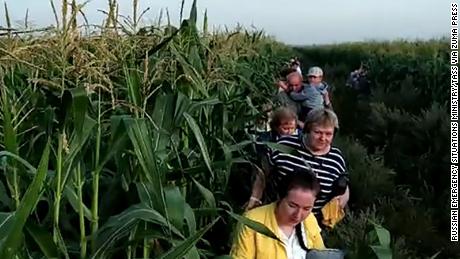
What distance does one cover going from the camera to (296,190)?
3.28 meters

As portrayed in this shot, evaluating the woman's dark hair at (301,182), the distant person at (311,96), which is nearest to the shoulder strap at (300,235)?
the woman's dark hair at (301,182)

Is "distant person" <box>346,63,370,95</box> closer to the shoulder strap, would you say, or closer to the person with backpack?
the person with backpack

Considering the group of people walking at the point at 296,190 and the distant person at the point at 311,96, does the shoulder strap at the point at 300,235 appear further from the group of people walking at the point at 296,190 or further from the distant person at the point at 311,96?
the distant person at the point at 311,96

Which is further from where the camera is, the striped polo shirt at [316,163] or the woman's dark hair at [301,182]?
the striped polo shirt at [316,163]

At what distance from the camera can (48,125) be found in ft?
9.39

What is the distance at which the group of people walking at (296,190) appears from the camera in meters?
3.35

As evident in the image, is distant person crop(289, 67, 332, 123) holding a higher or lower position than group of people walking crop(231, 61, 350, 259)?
lower

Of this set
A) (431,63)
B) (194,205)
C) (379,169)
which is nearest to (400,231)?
(379,169)

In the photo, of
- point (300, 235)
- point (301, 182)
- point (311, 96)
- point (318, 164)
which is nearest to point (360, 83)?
point (311, 96)

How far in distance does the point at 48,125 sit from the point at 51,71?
0.32 metres

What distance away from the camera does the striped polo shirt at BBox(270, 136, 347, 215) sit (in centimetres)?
444

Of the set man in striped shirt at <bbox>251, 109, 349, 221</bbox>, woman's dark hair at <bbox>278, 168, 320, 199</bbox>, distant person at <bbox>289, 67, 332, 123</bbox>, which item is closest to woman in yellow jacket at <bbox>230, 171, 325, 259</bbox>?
woman's dark hair at <bbox>278, 168, 320, 199</bbox>

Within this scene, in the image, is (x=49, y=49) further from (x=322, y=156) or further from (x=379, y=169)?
(x=379, y=169)

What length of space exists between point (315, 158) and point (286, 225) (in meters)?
1.07
